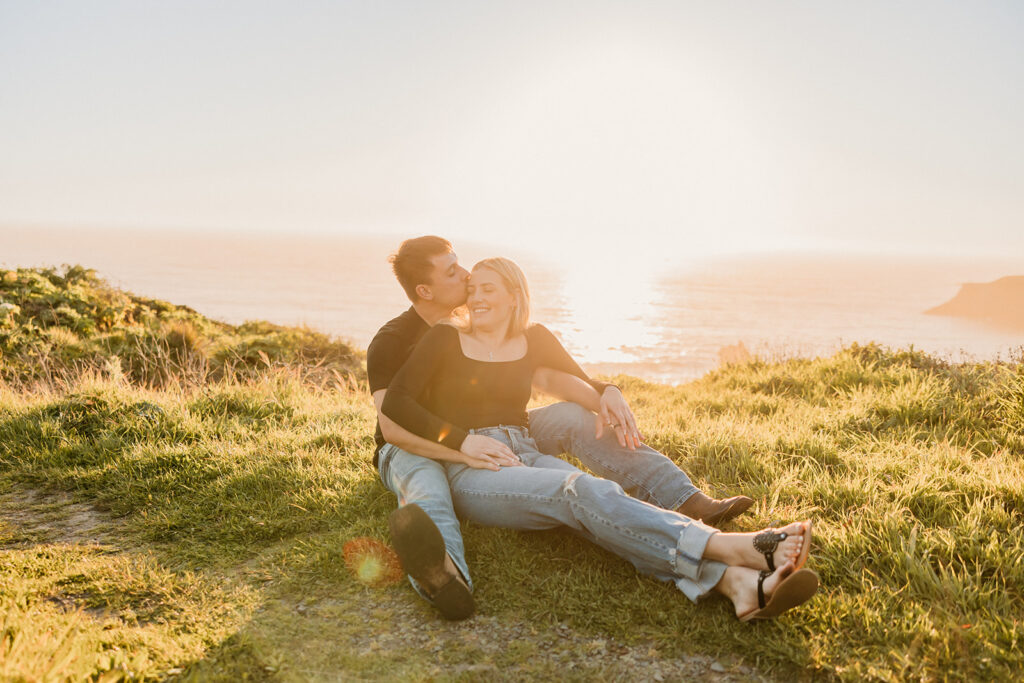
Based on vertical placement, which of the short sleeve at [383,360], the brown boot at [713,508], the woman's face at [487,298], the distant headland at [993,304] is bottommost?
the distant headland at [993,304]

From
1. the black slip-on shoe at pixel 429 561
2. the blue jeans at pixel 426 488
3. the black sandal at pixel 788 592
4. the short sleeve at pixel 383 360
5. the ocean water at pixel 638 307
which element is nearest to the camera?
the black sandal at pixel 788 592

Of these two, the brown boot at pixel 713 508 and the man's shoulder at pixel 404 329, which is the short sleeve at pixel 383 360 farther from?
the brown boot at pixel 713 508

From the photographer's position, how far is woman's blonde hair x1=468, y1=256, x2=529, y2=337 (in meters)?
4.01

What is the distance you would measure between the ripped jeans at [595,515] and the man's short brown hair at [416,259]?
1.31 m

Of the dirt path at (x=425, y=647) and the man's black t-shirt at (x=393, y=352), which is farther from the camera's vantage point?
the man's black t-shirt at (x=393, y=352)

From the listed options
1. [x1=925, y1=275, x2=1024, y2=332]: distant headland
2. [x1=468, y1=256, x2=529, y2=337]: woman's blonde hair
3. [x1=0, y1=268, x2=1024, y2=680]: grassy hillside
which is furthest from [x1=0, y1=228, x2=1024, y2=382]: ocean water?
[x1=468, y1=256, x2=529, y2=337]: woman's blonde hair

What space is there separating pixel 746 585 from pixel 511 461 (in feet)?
4.61

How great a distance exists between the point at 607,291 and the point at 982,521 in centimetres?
9787

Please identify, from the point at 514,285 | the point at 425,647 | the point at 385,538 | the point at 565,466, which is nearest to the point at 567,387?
the point at 565,466

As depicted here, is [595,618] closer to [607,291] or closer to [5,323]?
[5,323]

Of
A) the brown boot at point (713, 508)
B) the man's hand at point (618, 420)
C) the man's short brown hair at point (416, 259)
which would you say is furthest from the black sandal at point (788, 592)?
the man's short brown hair at point (416, 259)

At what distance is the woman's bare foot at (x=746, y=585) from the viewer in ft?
8.54

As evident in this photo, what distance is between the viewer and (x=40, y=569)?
11.4 ft

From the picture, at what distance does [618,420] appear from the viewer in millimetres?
3936
